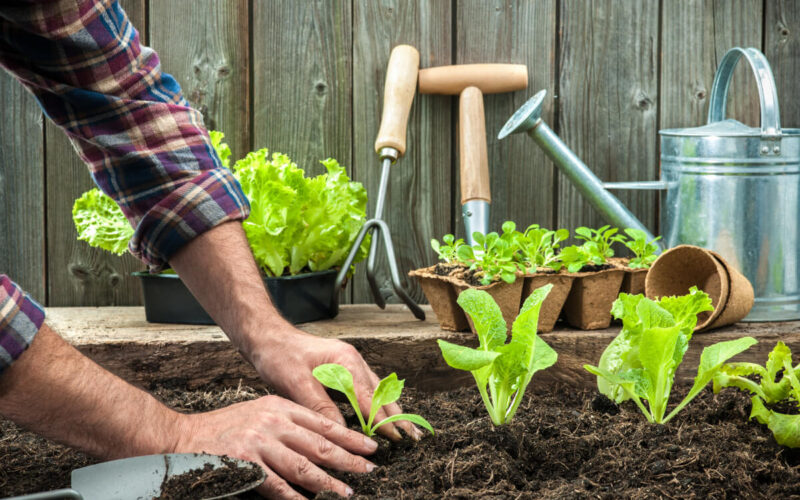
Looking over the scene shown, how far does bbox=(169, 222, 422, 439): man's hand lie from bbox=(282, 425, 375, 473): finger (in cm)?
9

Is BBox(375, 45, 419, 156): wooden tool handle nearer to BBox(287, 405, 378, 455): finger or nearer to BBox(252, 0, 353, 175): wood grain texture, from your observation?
BBox(252, 0, 353, 175): wood grain texture

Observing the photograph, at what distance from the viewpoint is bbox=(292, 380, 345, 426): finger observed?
0.91 m

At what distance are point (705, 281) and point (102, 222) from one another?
3.83ft

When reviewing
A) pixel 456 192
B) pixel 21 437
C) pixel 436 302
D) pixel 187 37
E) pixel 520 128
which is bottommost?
pixel 21 437

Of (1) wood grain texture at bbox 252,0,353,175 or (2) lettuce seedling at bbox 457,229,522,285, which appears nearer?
(2) lettuce seedling at bbox 457,229,522,285

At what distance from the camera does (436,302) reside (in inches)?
53.9

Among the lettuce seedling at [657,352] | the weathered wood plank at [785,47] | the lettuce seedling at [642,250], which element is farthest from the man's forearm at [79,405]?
the weathered wood plank at [785,47]

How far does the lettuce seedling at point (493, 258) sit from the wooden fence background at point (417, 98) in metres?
0.48

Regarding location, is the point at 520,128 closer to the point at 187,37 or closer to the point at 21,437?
the point at 187,37

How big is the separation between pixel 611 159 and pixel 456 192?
378 millimetres

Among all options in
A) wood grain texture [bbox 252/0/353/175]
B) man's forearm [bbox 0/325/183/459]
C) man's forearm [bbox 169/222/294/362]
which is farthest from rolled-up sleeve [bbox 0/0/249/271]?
wood grain texture [bbox 252/0/353/175]

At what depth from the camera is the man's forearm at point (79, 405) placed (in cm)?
76

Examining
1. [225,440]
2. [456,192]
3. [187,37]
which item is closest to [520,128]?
[456,192]

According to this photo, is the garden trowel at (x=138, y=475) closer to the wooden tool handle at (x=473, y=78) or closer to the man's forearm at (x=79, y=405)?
the man's forearm at (x=79, y=405)
